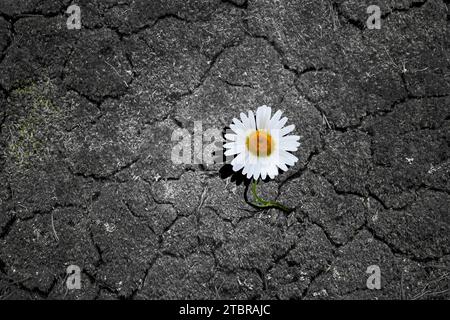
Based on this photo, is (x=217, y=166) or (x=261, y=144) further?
(x=217, y=166)

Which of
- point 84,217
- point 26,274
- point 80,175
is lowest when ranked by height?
point 26,274

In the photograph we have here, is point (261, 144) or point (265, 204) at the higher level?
point (261, 144)

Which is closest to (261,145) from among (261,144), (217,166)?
(261,144)

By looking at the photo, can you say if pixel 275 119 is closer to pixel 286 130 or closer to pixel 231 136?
pixel 286 130

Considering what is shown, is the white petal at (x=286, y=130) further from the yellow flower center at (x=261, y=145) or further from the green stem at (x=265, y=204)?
the green stem at (x=265, y=204)

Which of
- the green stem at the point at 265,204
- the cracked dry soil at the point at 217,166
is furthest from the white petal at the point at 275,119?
the green stem at the point at 265,204

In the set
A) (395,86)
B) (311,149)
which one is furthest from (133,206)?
(395,86)
